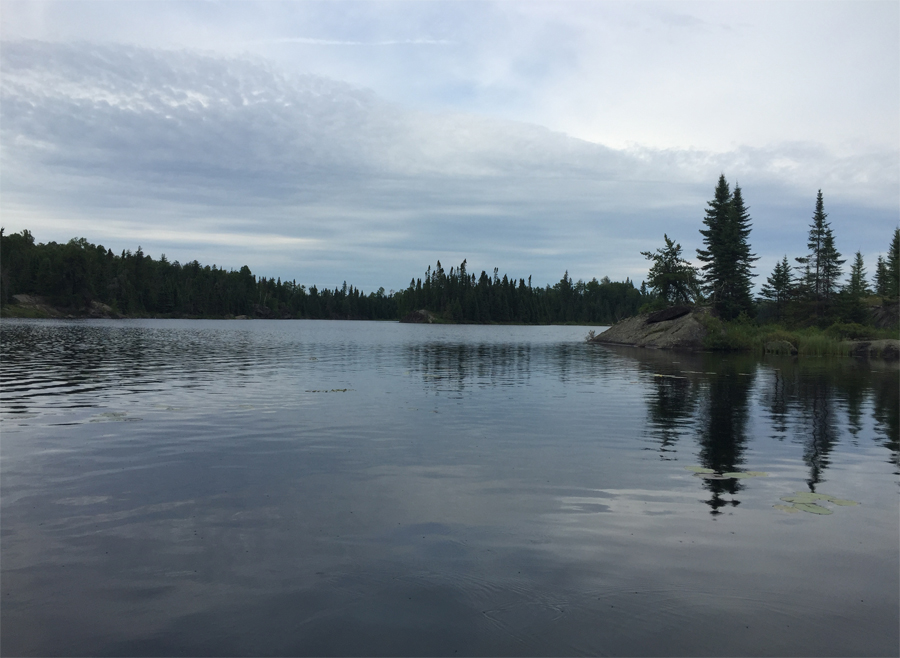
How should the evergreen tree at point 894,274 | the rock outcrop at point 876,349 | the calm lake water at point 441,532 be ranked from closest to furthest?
the calm lake water at point 441,532, the rock outcrop at point 876,349, the evergreen tree at point 894,274

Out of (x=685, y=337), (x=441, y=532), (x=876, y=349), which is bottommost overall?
Answer: (x=441, y=532)

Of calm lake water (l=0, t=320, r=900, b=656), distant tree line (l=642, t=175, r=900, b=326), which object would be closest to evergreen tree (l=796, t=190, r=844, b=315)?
distant tree line (l=642, t=175, r=900, b=326)

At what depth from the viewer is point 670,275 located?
64.9 m

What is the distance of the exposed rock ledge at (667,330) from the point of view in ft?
191

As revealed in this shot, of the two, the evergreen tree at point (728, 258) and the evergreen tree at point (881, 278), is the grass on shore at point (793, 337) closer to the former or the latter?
the evergreen tree at point (728, 258)

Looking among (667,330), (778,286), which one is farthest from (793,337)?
(778,286)

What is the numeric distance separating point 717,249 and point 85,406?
68347 millimetres

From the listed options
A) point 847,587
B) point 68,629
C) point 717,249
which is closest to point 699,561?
point 847,587

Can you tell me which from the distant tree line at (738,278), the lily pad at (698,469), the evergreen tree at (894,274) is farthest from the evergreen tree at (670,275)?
the lily pad at (698,469)

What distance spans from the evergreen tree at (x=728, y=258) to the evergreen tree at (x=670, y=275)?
5817 mm

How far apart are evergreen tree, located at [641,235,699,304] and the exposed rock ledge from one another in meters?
3.30

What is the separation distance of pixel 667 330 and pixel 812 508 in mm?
53889

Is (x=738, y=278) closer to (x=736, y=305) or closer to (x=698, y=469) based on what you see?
(x=736, y=305)

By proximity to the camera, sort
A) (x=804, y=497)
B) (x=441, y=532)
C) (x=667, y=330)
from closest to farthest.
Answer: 1. (x=441, y=532)
2. (x=804, y=497)
3. (x=667, y=330)
